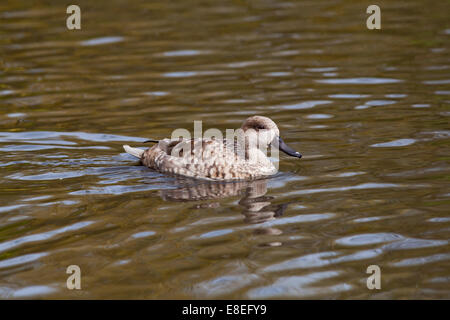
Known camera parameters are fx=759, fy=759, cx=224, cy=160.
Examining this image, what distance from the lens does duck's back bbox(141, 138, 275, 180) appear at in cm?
885

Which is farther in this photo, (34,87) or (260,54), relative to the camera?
(260,54)

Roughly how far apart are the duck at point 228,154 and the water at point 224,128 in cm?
22

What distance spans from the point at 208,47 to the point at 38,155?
20.1 ft

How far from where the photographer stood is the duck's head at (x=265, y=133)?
8.83 metres

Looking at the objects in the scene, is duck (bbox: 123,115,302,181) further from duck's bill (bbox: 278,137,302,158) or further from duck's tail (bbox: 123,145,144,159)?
duck's tail (bbox: 123,145,144,159)

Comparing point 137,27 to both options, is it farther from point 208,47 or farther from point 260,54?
point 260,54

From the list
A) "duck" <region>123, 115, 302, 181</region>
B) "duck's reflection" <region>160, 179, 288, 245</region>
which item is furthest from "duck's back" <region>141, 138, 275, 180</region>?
"duck's reflection" <region>160, 179, 288, 245</region>

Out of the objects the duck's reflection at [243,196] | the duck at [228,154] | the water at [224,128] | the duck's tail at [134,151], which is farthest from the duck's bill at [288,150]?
the duck's tail at [134,151]

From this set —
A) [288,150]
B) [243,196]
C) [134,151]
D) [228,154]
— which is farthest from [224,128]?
[243,196]

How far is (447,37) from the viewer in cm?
1451

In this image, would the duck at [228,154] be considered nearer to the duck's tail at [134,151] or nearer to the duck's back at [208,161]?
the duck's back at [208,161]

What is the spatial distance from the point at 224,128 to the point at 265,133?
1948mm
